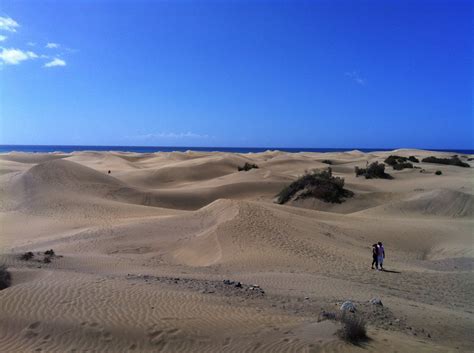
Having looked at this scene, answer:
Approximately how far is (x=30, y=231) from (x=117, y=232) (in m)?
4.78

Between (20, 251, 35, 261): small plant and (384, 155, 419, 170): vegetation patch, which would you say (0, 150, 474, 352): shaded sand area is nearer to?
(20, 251, 35, 261): small plant

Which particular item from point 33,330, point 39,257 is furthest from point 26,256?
point 33,330

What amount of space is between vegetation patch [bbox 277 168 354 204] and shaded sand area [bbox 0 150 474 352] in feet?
2.25

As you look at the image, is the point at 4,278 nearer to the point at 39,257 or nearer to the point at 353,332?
the point at 39,257

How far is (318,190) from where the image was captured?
30.5m

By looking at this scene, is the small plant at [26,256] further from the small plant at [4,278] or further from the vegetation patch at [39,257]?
the small plant at [4,278]

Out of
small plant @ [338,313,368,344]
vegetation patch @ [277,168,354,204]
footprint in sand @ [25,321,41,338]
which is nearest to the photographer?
small plant @ [338,313,368,344]

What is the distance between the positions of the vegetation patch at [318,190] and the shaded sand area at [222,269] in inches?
27.0

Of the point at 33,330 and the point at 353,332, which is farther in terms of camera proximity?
the point at 33,330

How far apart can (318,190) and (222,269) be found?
17593mm

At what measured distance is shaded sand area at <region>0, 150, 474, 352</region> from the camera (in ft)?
24.7

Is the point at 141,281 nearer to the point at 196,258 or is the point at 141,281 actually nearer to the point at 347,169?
the point at 196,258

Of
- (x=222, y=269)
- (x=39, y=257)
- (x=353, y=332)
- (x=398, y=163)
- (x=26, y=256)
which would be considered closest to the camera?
(x=353, y=332)

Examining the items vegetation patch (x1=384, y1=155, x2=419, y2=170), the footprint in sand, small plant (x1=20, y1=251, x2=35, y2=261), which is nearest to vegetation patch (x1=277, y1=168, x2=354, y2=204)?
vegetation patch (x1=384, y1=155, x2=419, y2=170)
